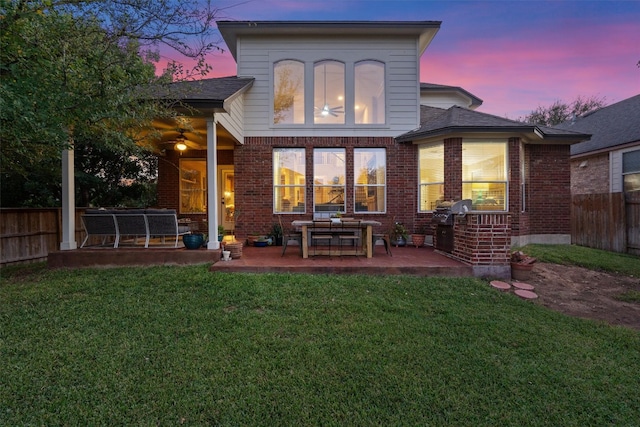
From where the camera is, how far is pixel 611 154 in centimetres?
1015

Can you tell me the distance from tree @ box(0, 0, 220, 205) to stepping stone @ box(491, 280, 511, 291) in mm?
6225

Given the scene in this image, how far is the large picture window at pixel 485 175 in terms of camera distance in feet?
25.6

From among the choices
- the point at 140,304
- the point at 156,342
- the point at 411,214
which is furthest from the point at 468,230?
the point at 140,304

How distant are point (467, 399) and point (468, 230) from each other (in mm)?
3806

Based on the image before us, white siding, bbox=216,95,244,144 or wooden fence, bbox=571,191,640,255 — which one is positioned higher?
white siding, bbox=216,95,244,144

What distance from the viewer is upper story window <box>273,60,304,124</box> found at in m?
8.47

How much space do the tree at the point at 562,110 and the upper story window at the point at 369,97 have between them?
25.2 m

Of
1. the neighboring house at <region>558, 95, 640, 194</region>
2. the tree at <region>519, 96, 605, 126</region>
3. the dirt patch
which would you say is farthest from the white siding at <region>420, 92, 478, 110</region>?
the tree at <region>519, 96, 605, 126</region>

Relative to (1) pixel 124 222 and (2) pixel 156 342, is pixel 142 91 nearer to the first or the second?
(1) pixel 124 222

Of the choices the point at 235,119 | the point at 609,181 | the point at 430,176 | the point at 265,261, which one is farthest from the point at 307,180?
the point at 609,181

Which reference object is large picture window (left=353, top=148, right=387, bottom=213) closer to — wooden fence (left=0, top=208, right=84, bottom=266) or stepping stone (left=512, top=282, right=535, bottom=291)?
stepping stone (left=512, top=282, right=535, bottom=291)

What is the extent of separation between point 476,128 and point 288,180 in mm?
5354

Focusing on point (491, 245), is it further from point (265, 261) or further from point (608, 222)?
point (608, 222)

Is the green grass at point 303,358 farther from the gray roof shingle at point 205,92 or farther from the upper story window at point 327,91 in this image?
the upper story window at point 327,91
